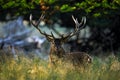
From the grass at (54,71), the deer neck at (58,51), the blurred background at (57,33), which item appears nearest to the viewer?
the grass at (54,71)

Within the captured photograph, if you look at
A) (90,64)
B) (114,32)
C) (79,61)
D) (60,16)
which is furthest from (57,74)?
(114,32)

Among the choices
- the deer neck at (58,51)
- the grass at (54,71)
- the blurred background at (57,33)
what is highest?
the grass at (54,71)

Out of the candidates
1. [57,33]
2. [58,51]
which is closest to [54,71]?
[58,51]

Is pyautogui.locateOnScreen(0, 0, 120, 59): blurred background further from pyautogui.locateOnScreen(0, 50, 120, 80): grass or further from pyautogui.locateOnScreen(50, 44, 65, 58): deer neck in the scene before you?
pyautogui.locateOnScreen(0, 50, 120, 80): grass

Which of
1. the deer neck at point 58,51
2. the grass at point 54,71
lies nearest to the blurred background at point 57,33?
the deer neck at point 58,51

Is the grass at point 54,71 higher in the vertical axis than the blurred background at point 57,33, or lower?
higher

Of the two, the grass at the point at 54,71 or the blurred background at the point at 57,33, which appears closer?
the grass at the point at 54,71

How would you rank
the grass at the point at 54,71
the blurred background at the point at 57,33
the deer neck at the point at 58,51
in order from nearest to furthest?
the grass at the point at 54,71, the deer neck at the point at 58,51, the blurred background at the point at 57,33

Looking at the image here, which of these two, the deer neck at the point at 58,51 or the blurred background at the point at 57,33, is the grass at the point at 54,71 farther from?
the blurred background at the point at 57,33

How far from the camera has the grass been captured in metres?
9.76

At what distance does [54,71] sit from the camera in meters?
10.2

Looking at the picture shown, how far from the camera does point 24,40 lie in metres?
20.9

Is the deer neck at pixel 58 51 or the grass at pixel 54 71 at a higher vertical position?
the grass at pixel 54 71

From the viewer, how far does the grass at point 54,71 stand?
9758mm
